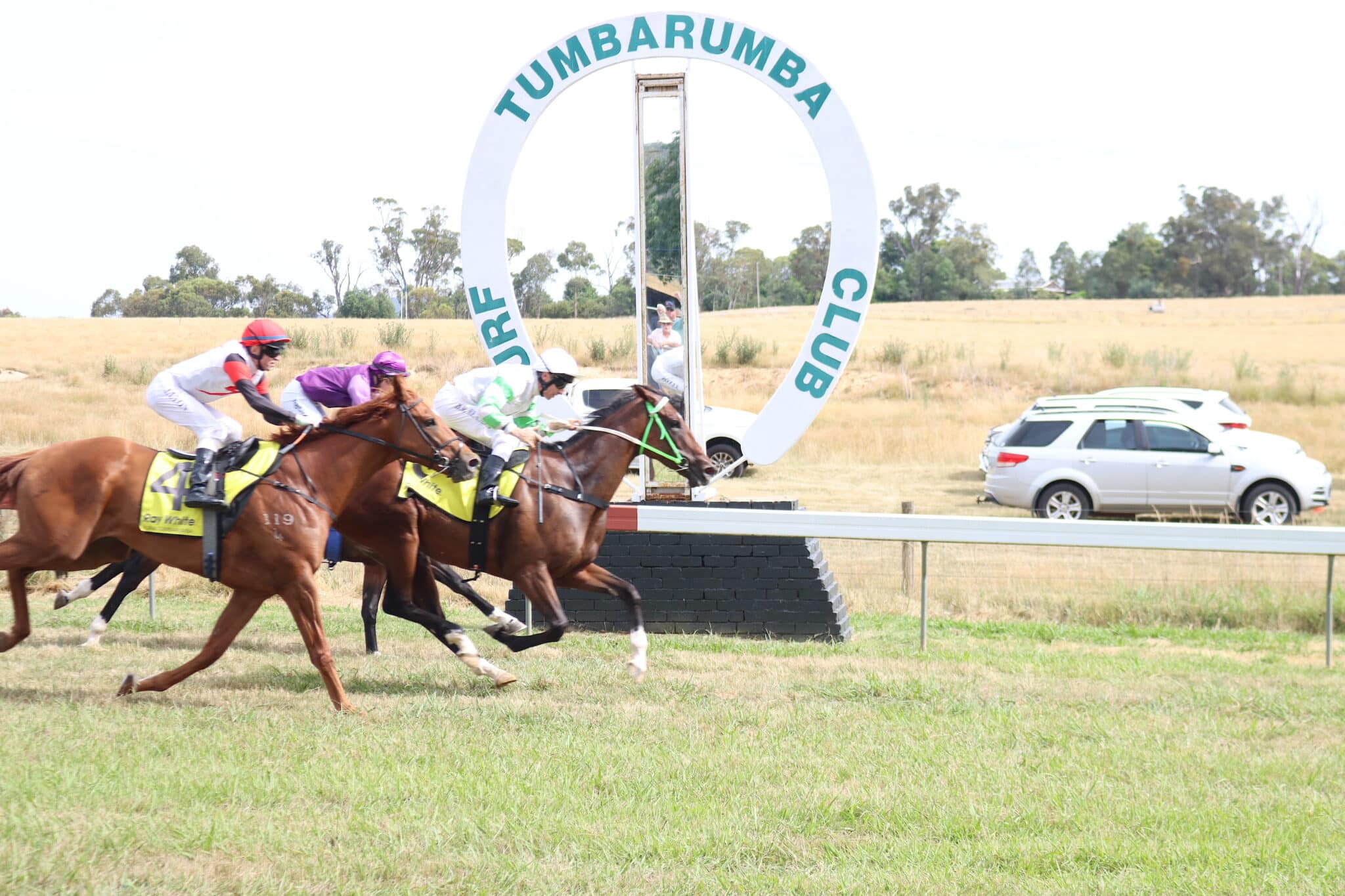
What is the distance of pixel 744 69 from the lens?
941 centimetres

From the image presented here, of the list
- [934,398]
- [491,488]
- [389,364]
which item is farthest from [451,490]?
[934,398]

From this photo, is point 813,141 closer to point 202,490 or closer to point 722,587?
point 722,587

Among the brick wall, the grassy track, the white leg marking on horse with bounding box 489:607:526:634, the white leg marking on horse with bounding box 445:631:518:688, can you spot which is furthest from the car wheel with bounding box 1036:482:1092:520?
the white leg marking on horse with bounding box 445:631:518:688

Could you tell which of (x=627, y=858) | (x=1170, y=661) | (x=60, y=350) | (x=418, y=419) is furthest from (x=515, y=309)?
(x=60, y=350)

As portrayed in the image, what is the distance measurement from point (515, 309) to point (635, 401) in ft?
7.21

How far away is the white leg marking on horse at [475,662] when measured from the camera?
7.30 metres

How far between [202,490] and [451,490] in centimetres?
159

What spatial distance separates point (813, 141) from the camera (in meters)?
9.34

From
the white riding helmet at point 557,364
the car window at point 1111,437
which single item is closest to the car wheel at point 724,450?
the car window at point 1111,437

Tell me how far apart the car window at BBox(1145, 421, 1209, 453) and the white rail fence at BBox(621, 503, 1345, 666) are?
7.65 meters

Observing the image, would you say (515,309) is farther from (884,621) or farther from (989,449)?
(989,449)

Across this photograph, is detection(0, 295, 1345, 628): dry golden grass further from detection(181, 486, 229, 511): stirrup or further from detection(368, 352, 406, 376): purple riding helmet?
detection(181, 486, 229, 511): stirrup

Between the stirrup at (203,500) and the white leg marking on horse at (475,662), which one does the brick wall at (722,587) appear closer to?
the white leg marking on horse at (475,662)

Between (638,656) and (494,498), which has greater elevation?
(494,498)
